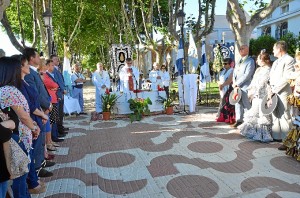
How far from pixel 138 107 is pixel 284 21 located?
42.7 metres

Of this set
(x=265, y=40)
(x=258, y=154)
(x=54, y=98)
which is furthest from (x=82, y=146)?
(x=265, y=40)

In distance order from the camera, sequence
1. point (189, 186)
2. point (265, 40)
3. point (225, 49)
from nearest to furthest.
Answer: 1. point (189, 186)
2. point (225, 49)
3. point (265, 40)

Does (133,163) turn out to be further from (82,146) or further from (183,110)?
(183,110)

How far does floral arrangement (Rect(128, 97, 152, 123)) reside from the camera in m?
9.55

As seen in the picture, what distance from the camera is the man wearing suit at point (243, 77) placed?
7191 mm

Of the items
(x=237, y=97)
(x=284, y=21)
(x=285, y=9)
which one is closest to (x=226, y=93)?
(x=237, y=97)

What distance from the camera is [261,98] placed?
20.7ft

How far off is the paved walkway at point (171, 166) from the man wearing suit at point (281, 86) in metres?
0.42

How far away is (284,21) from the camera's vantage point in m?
44.9

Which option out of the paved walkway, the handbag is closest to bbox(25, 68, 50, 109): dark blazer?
the paved walkway

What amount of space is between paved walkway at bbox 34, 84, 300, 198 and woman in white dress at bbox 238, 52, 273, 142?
23 cm

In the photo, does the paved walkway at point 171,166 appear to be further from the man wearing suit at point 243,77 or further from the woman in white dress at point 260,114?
the man wearing suit at point 243,77

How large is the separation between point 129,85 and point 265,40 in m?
32.7

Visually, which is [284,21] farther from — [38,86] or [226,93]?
[38,86]
